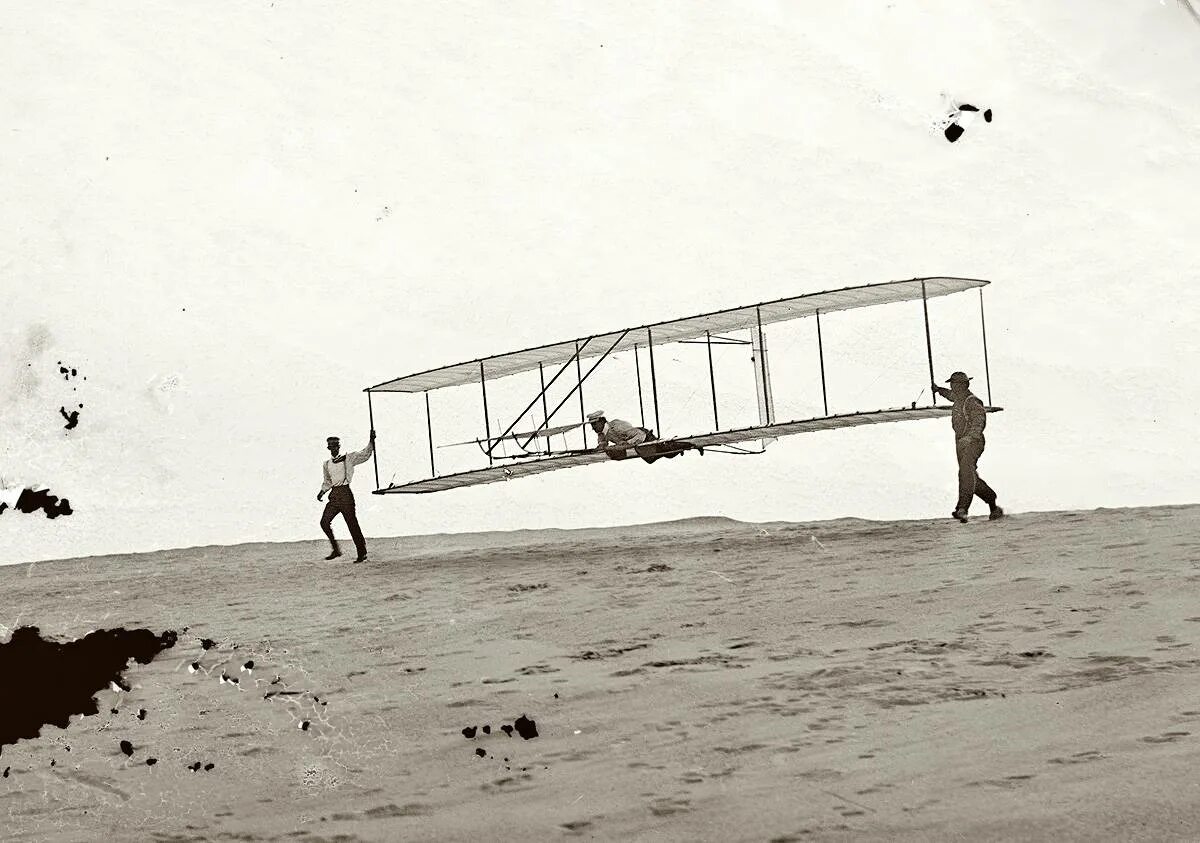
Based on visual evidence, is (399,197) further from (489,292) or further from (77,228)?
(77,228)

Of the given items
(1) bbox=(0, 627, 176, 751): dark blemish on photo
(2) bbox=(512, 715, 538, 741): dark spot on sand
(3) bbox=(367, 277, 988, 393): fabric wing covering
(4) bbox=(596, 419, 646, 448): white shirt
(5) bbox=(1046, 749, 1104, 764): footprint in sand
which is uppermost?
(3) bbox=(367, 277, 988, 393): fabric wing covering

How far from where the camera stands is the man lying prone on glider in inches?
643

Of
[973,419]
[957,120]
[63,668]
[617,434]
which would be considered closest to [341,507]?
[617,434]

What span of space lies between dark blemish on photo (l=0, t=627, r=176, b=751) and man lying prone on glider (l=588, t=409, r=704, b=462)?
236 inches

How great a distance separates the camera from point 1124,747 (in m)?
6.37

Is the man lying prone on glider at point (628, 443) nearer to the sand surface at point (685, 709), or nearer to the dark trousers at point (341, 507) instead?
the sand surface at point (685, 709)

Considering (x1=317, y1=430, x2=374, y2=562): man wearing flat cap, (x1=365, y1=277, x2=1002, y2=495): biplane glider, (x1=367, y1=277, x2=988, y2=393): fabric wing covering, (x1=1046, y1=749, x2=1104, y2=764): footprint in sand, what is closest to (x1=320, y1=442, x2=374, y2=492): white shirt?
(x1=317, y1=430, x2=374, y2=562): man wearing flat cap

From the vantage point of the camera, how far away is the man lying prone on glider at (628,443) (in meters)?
16.3

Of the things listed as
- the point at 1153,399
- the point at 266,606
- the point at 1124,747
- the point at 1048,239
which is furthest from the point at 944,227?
the point at 1124,747

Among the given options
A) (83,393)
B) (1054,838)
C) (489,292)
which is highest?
(489,292)

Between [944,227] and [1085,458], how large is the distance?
11.2m

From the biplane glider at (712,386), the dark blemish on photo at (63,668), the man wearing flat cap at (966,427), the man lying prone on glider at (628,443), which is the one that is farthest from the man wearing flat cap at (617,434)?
the dark blemish on photo at (63,668)

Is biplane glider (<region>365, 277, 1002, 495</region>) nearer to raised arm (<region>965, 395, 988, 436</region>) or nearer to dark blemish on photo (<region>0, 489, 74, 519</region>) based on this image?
raised arm (<region>965, 395, 988, 436</region>)

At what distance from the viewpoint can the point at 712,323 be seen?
18.9 m
